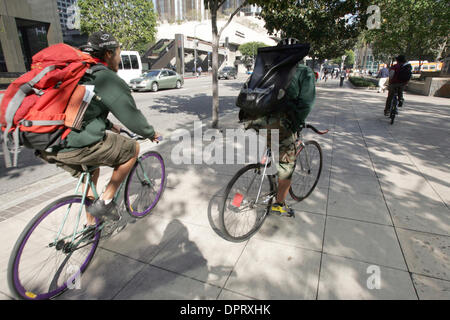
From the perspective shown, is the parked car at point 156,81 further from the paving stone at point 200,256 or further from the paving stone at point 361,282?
the paving stone at point 361,282

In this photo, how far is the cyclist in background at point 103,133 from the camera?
2.10m

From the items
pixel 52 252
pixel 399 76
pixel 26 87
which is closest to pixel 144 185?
pixel 52 252

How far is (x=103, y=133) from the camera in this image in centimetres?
227

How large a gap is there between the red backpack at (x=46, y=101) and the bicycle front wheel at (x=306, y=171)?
256 cm

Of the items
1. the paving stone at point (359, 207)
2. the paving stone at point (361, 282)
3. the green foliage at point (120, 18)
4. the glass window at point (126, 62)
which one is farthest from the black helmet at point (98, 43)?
the green foliage at point (120, 18)

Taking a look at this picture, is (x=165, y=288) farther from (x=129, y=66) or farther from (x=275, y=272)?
(x=129, y=66)

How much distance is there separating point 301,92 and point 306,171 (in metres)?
1.51

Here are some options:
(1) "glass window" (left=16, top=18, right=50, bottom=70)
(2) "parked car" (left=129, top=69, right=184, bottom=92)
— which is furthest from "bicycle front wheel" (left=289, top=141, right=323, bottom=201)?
(1) "glass window" (left=16, top=18, right=50, bottom=70)

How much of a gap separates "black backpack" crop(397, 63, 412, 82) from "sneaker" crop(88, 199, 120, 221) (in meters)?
9.19

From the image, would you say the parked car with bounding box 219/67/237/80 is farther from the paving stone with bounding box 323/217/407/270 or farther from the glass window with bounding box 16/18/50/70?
the paving stone with bounding box 323/217/407/270

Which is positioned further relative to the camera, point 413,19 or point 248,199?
point 413,19

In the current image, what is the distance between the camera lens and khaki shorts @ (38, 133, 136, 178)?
6.95ft
